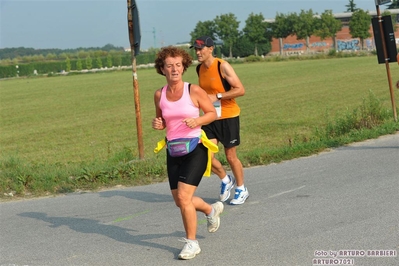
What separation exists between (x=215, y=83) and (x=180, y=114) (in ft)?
6.69

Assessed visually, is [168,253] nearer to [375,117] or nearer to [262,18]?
[375,117]

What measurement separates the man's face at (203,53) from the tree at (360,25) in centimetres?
11493

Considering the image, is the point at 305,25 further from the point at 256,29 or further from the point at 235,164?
the point at 235,164

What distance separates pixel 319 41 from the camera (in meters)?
132

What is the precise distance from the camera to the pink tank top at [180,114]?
6.18 m

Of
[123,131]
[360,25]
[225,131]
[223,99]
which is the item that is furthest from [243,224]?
[360,25]

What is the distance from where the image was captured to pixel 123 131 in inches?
896

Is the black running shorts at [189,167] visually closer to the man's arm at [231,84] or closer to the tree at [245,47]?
the man's arm at [231,84]

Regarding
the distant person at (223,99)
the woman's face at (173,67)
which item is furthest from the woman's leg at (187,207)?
the distant person at (223,99)

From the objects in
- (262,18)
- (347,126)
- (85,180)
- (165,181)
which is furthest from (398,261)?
(262,18)

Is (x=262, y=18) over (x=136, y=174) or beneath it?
over

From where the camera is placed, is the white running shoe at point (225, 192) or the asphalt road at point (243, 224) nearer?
the asphalt road at point (243, 224)

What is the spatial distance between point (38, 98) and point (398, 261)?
135 ft

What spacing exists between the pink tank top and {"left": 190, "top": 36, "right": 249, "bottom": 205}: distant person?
172 cm
